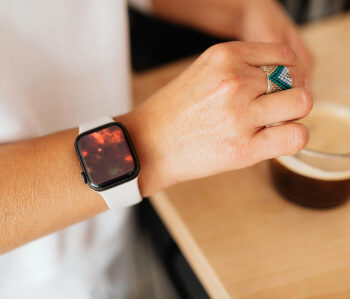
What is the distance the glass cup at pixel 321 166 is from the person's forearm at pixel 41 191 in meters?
0.21

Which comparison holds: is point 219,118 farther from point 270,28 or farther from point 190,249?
point 270,28

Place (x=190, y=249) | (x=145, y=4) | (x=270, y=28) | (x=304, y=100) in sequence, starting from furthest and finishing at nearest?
1. (x=145, y=4)
2. (x=270, y=28)
3. (x=190, y=249)
4. (x=304, y=100)

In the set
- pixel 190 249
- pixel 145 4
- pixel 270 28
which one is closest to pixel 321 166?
pixel 190 249

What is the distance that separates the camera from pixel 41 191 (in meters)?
0.46

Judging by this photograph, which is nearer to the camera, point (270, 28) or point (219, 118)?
point (219, 118)

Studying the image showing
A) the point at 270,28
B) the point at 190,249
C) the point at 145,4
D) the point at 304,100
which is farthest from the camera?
the point at 145,4

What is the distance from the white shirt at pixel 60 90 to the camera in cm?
56

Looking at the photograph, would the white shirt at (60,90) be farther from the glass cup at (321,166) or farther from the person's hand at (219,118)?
the glass cup at (321,166)

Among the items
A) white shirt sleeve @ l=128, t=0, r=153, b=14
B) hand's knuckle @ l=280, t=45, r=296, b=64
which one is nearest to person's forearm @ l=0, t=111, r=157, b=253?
hand's knuckle @ l=280, t=45, r=296, b=64

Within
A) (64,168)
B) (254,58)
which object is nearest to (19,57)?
(64,168)

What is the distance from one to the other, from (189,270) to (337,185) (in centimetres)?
38

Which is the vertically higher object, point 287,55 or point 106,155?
point 287,55

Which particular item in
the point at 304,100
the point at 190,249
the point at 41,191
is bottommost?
the point at 190,249

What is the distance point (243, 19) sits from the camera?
31.9 inches
